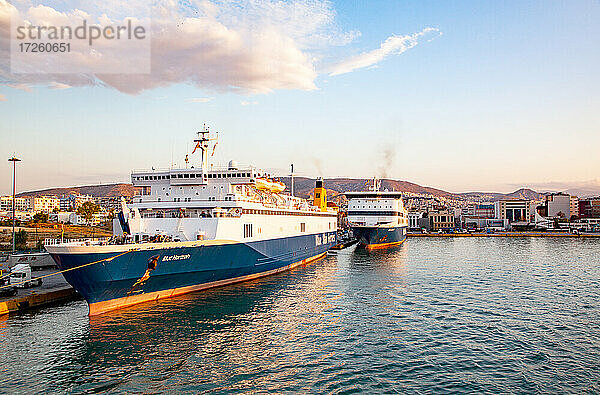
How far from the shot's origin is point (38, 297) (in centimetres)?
2288

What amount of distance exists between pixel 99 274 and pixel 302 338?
9895mm

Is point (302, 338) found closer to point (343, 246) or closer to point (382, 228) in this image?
point (382, 228)

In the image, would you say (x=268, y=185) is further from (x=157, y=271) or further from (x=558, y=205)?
(x=558, y=205)

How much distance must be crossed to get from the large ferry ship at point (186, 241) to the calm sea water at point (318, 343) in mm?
1287

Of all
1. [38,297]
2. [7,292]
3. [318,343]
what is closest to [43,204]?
[7,292]

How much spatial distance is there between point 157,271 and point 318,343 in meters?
9.70

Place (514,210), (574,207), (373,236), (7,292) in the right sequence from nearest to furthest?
(7,292)
(373,236)
(514,210)
(574,207)

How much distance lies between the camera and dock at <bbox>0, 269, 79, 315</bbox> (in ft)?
70.6

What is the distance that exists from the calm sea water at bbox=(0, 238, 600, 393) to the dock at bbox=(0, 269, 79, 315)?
109cm

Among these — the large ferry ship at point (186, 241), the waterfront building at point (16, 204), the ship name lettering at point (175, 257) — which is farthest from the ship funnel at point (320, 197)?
the waterfront building at point (16, 204)

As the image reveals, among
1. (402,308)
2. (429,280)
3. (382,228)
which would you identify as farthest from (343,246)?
(402,308)

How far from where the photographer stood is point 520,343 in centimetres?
1761

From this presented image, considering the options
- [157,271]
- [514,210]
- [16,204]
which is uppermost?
[16,204]

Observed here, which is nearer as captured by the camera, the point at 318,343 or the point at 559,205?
the point at 318,343
